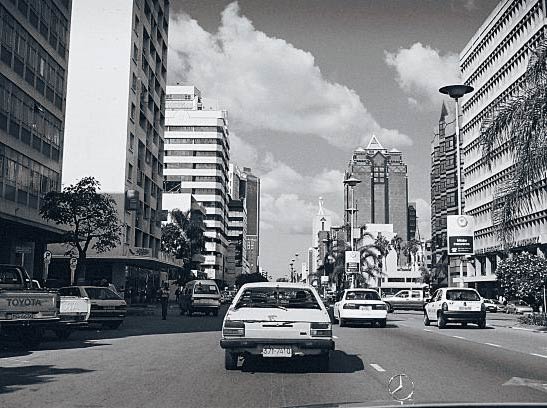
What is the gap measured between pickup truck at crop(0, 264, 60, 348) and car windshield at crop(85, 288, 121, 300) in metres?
7.05

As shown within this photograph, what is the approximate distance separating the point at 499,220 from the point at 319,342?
50.3 feet

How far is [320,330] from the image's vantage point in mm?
11398

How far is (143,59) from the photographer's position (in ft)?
213

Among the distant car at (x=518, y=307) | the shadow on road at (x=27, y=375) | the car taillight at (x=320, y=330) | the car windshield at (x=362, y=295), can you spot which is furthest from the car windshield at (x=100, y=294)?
the distant car at (x=518, y=307)

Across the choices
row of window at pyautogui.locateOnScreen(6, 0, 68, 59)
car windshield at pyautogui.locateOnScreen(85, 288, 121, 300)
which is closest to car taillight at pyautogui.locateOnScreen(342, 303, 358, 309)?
car windshield at pyautogui.locateOnScreen(85, 288, 121, 300)

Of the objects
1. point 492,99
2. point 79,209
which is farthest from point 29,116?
point 492,99

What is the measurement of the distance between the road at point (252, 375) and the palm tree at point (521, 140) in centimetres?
752

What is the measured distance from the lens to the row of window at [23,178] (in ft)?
103

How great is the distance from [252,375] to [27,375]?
3.72m

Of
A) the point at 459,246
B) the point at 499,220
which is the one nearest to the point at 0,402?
the point at 499,220

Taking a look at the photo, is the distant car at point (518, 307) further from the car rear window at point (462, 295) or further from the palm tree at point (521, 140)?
the palm tree at point (521, 140)

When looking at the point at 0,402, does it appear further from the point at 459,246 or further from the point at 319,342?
the point at 459,246

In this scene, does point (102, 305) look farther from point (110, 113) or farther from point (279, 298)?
point (110, 113)

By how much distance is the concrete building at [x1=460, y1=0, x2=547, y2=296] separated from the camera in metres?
58.3
